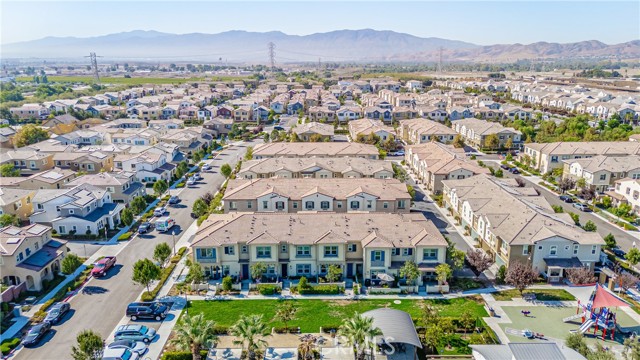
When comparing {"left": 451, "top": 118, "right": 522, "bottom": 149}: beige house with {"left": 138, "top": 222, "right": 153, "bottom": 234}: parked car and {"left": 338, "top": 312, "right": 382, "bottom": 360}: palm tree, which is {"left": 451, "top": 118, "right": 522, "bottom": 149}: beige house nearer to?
{"left": 138, "top": 222, "right": 153, "bottom": 234}: parked car

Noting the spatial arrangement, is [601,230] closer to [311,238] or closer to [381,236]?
[381,236]

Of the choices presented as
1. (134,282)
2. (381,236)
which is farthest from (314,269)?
(134,282)

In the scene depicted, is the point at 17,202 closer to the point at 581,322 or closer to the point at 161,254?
the point at 161,254

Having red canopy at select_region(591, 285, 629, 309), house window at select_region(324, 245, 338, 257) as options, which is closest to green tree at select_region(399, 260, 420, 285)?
house window at select_region(324, 245, 338, 257)

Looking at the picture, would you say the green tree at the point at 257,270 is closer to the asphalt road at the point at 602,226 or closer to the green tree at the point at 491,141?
the asphalt road at the point at 602,226

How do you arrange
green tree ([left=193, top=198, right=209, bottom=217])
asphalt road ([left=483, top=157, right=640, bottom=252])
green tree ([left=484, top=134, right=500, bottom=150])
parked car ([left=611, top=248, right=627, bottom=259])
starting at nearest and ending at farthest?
1. parked car ([left=611, top=248, right=627, bottom=259])
2. asphalt road ([left=483, top=157, right=640, bottom=252])
3. green tree ([left=193, top=198, right=209, bottom=217])
4. green tree ([left=484, top=134, right=500, bottom=150])

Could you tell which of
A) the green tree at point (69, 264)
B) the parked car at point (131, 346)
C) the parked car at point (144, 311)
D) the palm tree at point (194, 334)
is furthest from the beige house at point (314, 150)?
the palm tree at point (194, 334)
